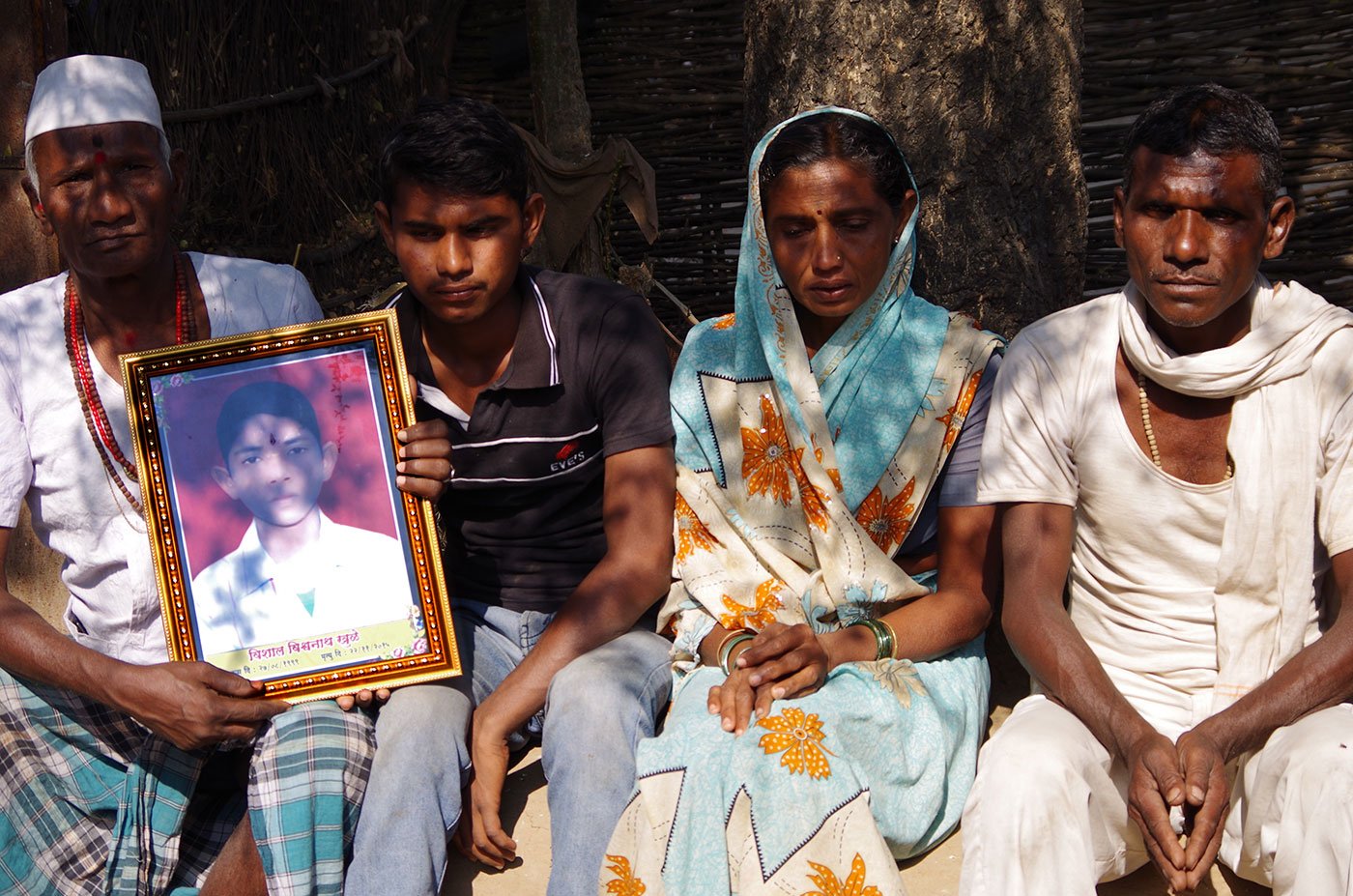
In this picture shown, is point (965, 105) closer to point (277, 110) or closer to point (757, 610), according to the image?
point (757, 610)

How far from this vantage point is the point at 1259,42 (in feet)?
22.8

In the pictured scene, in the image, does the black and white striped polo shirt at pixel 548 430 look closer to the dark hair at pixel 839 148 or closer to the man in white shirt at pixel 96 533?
the man in white shirt at pixel 96 533

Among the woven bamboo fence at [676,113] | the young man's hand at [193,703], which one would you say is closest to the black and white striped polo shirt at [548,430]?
the young man's hand at [193,703]

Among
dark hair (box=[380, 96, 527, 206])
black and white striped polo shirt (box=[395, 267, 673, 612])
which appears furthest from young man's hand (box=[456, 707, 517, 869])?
dark hair (box=[380, 96, 527, 206])

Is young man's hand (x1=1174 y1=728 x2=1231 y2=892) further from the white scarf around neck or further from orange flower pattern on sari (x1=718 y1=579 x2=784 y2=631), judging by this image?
orange flower pattern on sari (x1=718 y1=579 x2=784 y2=631)

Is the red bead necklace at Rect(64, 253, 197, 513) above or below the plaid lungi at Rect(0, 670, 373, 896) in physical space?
above

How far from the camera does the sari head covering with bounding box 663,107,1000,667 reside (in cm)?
334

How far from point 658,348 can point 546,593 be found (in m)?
0.67

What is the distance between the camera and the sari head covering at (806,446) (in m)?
3.34

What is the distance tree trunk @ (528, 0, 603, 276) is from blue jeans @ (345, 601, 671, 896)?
3.82 metres

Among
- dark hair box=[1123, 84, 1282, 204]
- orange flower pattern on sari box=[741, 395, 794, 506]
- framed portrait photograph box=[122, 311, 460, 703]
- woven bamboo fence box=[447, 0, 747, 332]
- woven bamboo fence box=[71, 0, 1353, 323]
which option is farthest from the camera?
woven bamboo fence box=[447, 0, 747, 332]

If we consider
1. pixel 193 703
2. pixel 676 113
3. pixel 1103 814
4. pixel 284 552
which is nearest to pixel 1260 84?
pixel 676 113

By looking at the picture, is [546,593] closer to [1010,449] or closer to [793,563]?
[793,563]

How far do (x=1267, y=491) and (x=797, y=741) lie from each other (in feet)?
3.70
